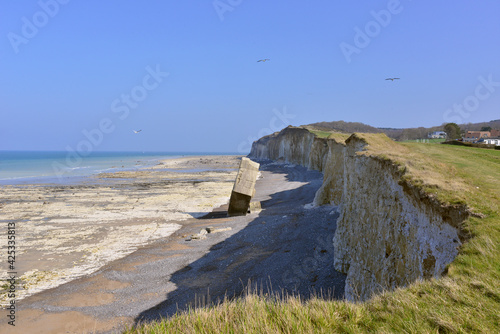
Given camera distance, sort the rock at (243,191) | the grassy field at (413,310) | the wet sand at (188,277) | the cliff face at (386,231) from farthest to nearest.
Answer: the rock at (243,191), the wet sand at (188,277), the cliff face at (386,231), the grassy field at (413,310)

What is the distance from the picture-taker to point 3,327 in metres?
9.15

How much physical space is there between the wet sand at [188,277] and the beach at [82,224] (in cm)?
118

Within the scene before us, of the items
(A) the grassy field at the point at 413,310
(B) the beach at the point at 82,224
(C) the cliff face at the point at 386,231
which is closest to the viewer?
(A) the grassy field at the point at 413,310

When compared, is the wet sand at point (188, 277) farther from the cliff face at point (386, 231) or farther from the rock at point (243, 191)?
the rock at point (243, 191)

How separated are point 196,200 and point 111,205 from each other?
726cm

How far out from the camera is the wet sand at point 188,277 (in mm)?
9656

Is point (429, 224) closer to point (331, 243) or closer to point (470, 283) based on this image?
point (470, 283)

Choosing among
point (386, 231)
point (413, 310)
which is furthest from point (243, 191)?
point (413, 310)

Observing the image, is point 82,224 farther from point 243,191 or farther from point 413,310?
point 413,310

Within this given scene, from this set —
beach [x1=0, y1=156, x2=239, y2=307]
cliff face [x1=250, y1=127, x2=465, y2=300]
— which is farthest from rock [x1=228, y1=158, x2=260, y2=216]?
cliff face [x1=250, y1=127, x2=465, y2=300]

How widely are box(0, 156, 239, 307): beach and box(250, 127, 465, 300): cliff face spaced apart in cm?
1027

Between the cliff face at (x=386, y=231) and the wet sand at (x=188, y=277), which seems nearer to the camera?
the cliff face at (x=386, y=231)

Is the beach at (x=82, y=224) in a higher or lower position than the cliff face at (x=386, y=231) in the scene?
lower

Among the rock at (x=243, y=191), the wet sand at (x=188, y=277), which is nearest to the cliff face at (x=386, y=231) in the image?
the wet sand at (x=188, y=277)
